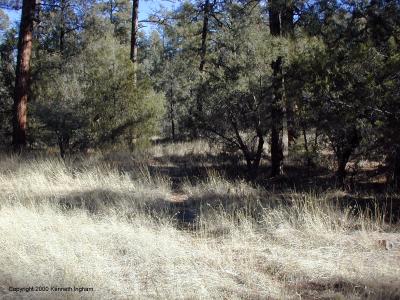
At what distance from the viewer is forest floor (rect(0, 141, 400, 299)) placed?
4051 mm

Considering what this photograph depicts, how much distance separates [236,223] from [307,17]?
4914 millimetres

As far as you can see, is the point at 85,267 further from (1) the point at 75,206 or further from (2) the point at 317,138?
(2) the point at 317,138

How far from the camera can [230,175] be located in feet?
34.7

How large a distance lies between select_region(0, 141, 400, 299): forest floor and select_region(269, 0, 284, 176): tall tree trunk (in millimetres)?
1887

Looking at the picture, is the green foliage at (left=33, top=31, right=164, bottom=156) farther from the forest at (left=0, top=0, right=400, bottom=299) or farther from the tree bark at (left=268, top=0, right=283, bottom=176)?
the tree bark at (left=268, top=0, right=283, bottom=176)

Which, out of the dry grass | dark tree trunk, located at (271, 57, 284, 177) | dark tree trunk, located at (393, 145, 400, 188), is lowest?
the dry grass

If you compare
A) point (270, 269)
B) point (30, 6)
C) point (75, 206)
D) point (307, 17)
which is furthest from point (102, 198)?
point (30, 6)

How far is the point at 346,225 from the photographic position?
583 centimetres

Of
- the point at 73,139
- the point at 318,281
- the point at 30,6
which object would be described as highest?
the point at 30,6

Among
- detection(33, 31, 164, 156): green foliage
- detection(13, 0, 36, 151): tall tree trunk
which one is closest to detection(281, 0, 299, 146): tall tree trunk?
detection(33, 31, 164, 156): green foliage

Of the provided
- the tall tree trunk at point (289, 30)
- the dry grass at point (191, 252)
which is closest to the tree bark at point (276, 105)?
the tall tree trunk at point (289, 30)

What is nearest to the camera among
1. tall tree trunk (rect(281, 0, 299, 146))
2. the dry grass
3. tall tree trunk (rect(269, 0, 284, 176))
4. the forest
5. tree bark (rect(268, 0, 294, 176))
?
the dry grass

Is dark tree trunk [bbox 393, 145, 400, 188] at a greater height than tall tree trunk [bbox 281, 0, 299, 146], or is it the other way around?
tall tree trunk [bbox 281, 0, 299, 146]

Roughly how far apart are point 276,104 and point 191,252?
4.99 m
